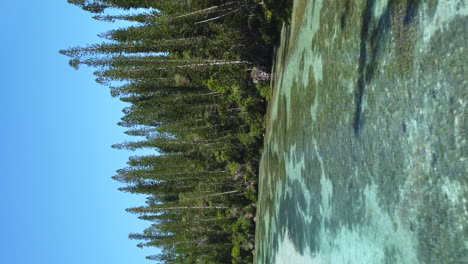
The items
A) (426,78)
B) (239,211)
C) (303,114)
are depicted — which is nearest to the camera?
(426,78)

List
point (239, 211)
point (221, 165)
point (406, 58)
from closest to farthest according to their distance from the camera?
1. point (406, 58)
2. point (239, 211)
3. point (221, 165)

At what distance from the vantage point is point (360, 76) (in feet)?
25.1

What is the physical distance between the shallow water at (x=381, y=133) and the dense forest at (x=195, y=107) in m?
5.95

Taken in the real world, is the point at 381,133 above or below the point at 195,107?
below

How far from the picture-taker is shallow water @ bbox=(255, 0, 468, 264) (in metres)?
5.04

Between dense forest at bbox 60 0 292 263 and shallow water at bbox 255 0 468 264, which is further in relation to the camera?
dense forest at bbox 60 0 292 263

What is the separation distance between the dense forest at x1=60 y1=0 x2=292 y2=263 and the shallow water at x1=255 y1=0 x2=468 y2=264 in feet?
19.5

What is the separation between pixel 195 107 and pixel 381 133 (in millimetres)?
16730

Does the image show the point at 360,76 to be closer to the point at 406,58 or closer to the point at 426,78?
the point at 406,58

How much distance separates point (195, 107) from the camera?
2277 centimetres

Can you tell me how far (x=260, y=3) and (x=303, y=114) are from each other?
696cm

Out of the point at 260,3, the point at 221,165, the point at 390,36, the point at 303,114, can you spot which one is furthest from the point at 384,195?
the point at 221,165

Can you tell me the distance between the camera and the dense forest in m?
17.9

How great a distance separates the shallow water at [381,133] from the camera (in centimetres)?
504
